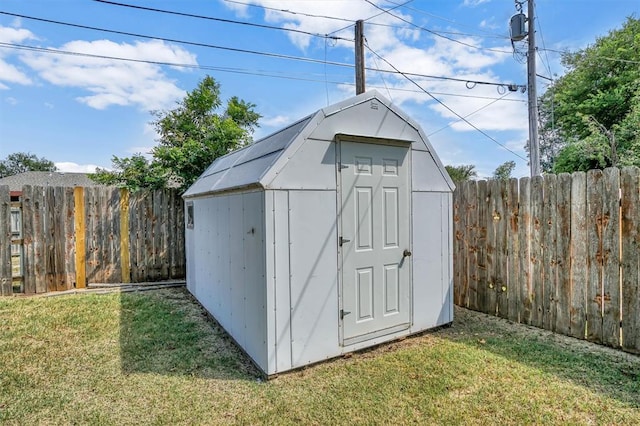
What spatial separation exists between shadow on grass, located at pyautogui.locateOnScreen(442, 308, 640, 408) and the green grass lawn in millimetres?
11

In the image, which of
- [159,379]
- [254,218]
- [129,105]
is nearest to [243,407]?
[159,379]

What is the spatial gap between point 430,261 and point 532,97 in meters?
6.52

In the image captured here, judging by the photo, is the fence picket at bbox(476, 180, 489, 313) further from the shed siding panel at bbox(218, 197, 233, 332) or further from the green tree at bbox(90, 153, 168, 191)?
the green tree at bbox(90, 153, 168, 191)

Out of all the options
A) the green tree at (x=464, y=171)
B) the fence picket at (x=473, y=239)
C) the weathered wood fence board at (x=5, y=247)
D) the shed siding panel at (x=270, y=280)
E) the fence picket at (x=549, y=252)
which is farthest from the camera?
the green tree at (x=464, y=171)

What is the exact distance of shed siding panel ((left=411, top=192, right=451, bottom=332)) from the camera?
3.96 m

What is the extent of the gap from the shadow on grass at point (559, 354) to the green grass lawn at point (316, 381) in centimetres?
1

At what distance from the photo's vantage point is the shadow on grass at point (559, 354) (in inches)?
107

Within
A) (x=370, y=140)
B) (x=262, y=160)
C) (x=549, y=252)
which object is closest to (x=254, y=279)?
(x=262, y=160)

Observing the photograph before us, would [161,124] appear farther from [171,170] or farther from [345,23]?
[345,23]

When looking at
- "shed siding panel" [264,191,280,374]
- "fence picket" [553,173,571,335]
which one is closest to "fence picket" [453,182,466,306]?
"fence picket" [553,173,571,335]

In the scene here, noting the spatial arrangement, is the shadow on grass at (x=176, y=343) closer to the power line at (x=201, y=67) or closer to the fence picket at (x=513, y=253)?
the fence picket at (x=513, y=253)

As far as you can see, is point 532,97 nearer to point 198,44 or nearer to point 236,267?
point 198,44

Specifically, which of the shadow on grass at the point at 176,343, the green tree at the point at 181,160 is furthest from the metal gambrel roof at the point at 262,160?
the green tree at the point at 181,160

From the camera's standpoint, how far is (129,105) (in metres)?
10.7
